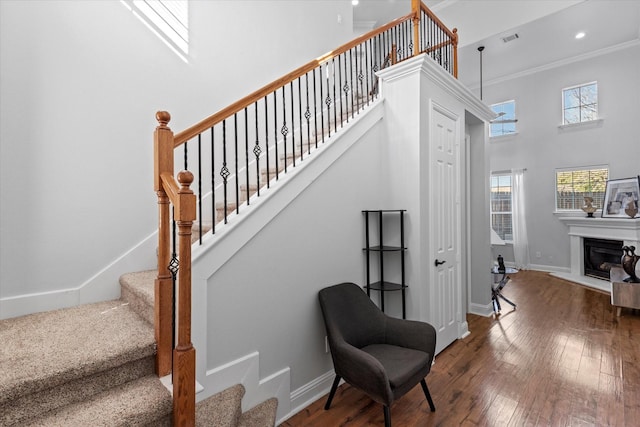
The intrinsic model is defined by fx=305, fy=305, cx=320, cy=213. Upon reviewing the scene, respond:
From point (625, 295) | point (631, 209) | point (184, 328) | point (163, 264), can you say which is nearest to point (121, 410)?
point (184, 328)

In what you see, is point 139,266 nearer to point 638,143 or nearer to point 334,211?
point 334,211

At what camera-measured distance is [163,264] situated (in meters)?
1.71

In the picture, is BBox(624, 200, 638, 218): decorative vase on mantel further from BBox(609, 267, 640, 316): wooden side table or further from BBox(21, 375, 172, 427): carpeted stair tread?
BBox(21, 375, 172, 427): carpeted stair tread

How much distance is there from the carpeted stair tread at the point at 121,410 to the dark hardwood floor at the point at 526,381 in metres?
1.03

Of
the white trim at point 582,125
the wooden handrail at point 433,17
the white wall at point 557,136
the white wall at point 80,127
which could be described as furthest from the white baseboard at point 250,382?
the white trim at point 582,125

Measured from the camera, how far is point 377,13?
5.68m

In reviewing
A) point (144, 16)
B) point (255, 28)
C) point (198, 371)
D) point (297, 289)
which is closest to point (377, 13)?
point (255, 28)

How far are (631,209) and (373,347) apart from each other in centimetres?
642

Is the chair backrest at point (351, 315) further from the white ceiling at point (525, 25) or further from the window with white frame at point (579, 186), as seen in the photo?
the window with white frame at point (579, 186)

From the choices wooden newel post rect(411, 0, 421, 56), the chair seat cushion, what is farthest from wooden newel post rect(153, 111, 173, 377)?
wooden newel post rect(411, 0, 421, 56)

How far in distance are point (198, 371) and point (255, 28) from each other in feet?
11.6

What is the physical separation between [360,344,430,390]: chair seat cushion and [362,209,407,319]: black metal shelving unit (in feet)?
1.83

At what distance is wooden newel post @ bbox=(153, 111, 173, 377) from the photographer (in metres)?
1.65

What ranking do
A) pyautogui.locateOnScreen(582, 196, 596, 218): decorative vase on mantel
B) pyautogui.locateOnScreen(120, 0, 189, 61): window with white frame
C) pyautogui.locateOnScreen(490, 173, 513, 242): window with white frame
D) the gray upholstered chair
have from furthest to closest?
1. pyautogui.locateOnScreen(490, 173, 513, 242): window with white frame
2. pyautogui.locateOnScreen(582, 196, 596, 218): decorative vase on mantel
3. pyautogui.locateOnScreen(120, 0, 189, 61): window with white frame
4. the gray upholstered chair
